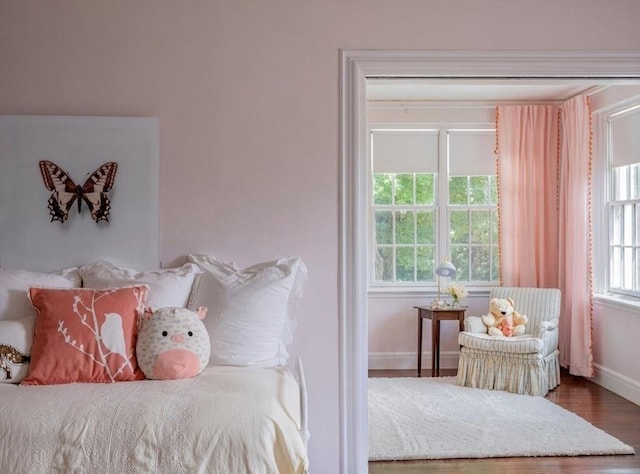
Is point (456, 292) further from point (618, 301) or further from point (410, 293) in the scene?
point (618, 301)

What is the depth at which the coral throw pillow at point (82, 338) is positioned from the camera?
2299 millimetres

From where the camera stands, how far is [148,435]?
1.91 metres

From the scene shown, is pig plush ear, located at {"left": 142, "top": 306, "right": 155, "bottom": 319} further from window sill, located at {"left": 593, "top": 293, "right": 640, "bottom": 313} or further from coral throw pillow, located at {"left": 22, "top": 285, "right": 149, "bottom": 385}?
window sill, located at {"left": 593, "top": 293, "right": 640, "bottom": 313}

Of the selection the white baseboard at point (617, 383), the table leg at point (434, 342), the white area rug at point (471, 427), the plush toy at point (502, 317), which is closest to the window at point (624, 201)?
the white baseboard at point (617, 383)

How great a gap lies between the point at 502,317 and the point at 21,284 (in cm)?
398

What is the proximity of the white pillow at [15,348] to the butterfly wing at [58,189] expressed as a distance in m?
0.62

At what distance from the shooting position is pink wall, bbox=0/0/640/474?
2.90 metres

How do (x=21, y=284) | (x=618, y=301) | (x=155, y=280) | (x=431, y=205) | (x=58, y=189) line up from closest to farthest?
(x=21, y=284) → (x=155, y=280) → (x=58, y=189) → (x=618, y=301) → (x=431, y=205)

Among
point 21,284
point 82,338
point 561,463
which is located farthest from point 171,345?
point 561,463

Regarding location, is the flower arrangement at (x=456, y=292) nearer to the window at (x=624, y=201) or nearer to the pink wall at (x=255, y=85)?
the window at (x=624, y=201)

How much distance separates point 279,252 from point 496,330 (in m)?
2.91

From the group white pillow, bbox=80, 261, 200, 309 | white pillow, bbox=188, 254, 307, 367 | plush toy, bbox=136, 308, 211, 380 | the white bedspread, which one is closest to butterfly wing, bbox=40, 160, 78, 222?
white pillow, bbox=80, 261, 200, 309

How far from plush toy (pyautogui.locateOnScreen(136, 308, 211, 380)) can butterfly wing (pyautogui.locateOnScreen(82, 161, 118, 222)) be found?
707 millimetres

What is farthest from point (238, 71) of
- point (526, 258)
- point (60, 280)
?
point (526, 258)
